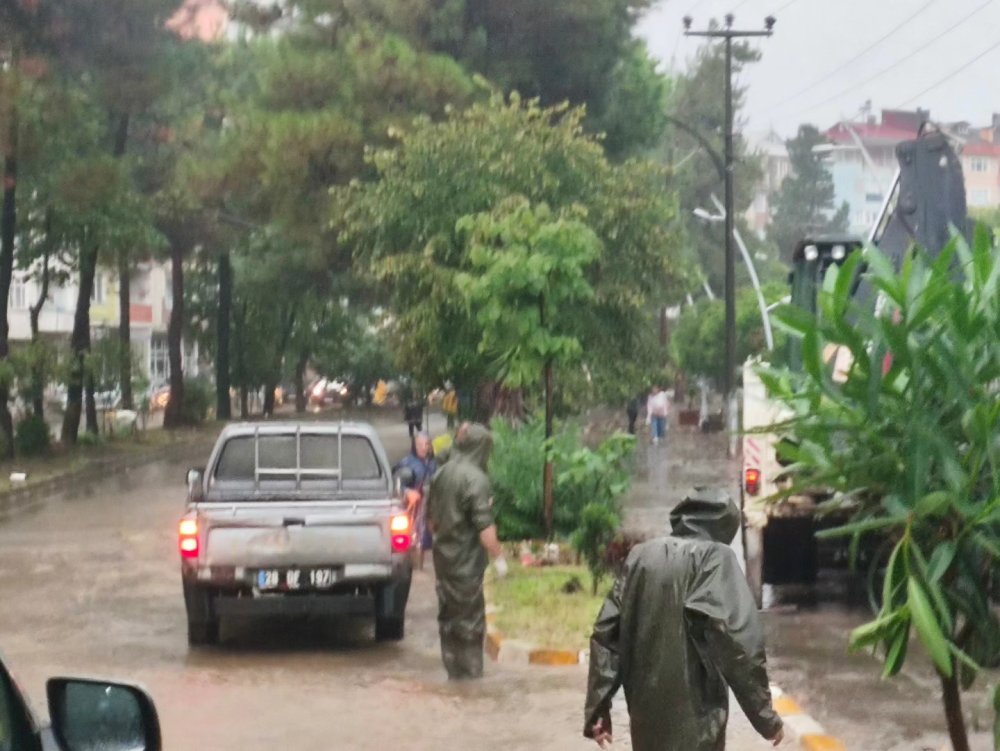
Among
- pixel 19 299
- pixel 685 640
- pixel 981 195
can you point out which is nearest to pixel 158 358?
pixel 19 299

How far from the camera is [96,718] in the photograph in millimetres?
3281

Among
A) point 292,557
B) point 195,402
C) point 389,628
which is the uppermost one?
point 195,402

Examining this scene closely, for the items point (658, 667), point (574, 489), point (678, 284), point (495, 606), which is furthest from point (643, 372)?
point (658, 667)

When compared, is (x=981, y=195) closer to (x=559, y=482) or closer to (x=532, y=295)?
(x=559, y=482)

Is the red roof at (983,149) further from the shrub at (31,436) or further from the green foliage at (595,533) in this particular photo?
the green foliage at (595,533)

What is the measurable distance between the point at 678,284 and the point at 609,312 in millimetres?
3203

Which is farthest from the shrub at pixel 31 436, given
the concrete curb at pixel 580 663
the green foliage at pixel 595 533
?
the concrete curb at pixel 580 663

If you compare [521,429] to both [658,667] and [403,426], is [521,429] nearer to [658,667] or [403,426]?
[658,667]

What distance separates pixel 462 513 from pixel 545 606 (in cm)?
278

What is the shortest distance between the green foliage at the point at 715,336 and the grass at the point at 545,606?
33391 mm

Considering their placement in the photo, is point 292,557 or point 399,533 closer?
point 292,557

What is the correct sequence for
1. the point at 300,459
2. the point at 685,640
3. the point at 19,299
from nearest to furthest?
1. the point at 685,640
2. the point at 300,459
3. the point at 19,299

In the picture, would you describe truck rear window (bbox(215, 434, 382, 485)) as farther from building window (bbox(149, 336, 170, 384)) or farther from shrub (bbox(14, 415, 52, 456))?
building window (bbox(149, 336, 170, 384))

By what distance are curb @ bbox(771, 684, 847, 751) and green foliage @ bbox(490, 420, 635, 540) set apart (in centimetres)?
781
